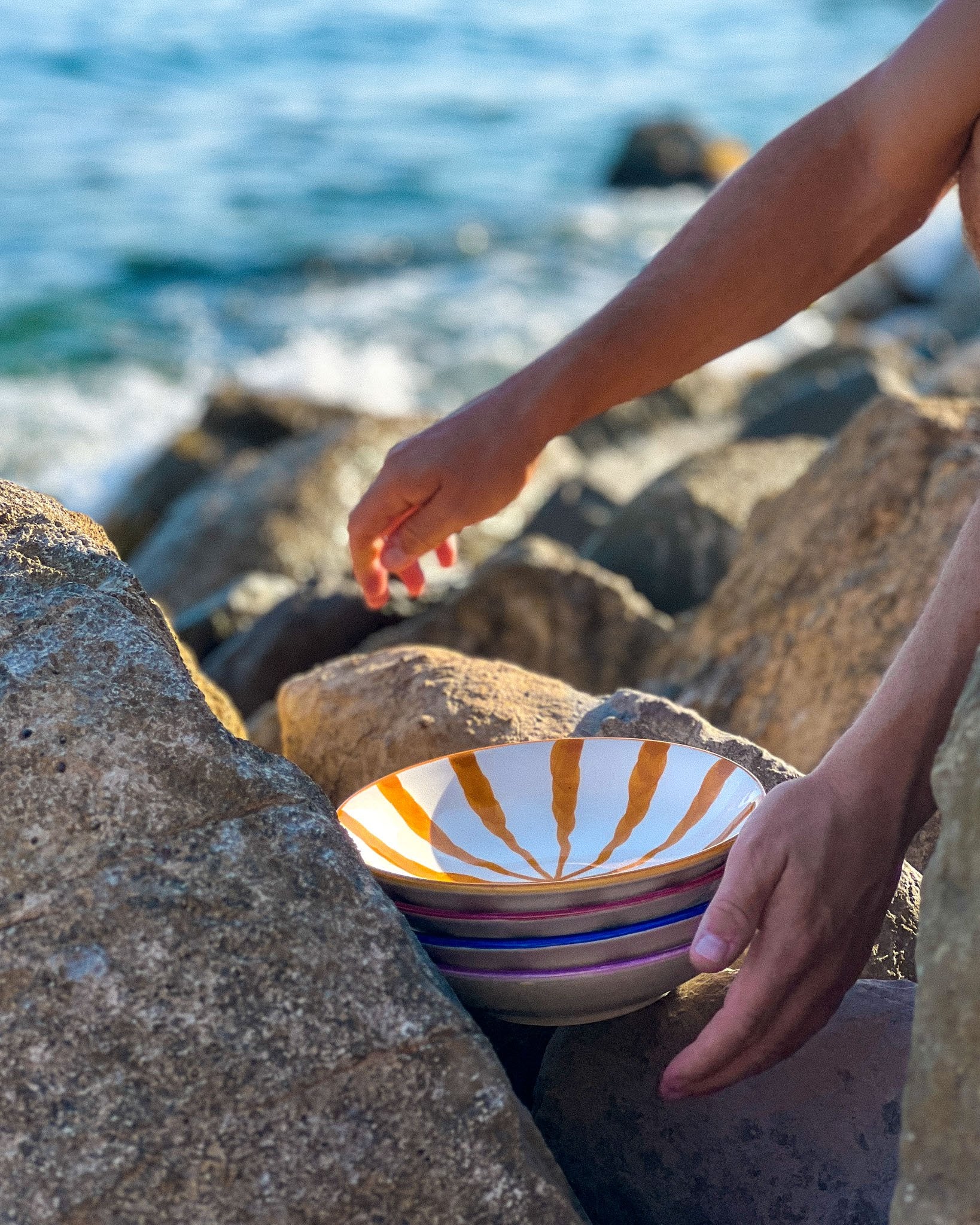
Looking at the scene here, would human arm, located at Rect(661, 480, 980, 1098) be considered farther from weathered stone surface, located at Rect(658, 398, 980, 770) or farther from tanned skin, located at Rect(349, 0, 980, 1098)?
weathered stone surface, located at Rect(658, 398, 980, 770)

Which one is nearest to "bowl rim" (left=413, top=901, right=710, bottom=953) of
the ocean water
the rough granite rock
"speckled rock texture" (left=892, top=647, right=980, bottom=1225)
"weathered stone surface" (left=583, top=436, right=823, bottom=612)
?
"speckled rock texture" (left=892, top=647, right=980, bottom=1225)

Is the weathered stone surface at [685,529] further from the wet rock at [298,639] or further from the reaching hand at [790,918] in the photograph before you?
the reaching hand at [790,918]

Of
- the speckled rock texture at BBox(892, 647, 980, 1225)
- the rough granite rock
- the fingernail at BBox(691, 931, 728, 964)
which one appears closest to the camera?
the speckled rock texture at BBox(892, 647, 980, 1225)

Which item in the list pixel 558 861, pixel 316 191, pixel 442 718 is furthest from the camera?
pixel 316 191

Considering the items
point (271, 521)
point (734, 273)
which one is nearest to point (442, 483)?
point (734, 273)

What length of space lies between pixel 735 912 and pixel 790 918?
5cm

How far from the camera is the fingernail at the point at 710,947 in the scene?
1229mm

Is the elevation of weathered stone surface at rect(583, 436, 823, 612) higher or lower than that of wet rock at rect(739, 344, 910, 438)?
higher

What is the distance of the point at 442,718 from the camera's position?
79.4 inches

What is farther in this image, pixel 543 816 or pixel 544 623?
pixel 544 623

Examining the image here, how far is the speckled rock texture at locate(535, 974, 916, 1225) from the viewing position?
4.43 feet

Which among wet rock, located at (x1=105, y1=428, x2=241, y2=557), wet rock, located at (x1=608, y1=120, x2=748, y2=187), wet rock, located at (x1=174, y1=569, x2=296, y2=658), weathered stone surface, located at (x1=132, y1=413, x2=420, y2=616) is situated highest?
wet rock, located at (x1=174, y1=569, x2=296, y2=658)

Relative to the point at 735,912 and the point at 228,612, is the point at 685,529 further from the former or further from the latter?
the point at 735,912

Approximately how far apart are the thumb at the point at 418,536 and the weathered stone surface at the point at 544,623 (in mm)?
1675
